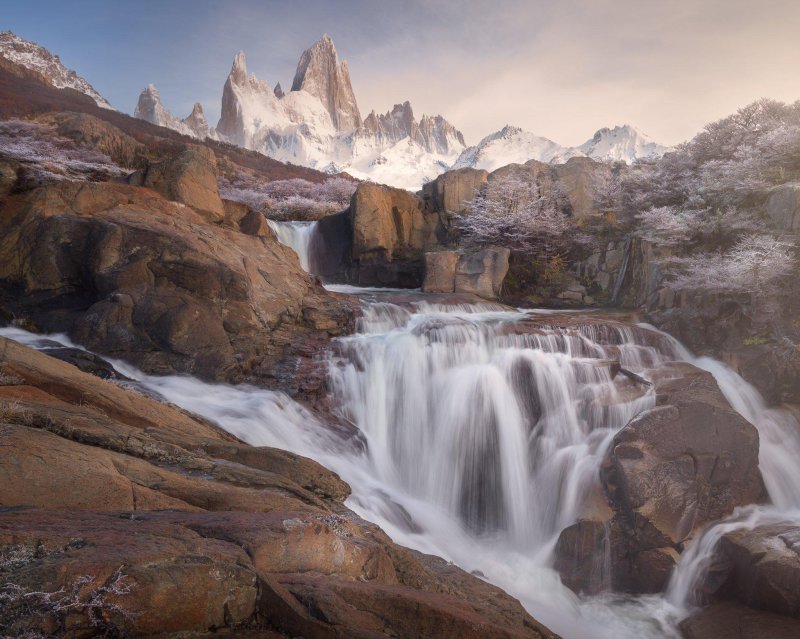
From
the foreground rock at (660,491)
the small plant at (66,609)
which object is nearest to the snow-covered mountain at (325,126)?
the foreground rock at (660,491)

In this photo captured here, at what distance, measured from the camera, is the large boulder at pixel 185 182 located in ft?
44.6

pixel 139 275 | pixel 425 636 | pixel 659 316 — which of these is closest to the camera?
pixel 425 636

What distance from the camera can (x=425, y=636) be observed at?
2707 mm

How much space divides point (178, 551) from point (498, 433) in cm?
802

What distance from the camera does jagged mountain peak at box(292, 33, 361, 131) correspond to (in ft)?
388

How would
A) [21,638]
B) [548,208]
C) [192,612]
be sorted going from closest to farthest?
[21,638] < [192,612] < [548,208]

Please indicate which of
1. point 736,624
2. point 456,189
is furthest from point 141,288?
point 456,189

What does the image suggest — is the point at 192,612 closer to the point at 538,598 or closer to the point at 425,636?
the point at 425,636

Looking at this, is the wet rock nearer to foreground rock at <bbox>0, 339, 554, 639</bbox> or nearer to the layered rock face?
foreground rock at <bbox>0, 339, 554, 639</bbox>

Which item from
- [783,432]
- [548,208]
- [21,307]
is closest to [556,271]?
[548,208]

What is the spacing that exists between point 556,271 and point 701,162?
261 inches

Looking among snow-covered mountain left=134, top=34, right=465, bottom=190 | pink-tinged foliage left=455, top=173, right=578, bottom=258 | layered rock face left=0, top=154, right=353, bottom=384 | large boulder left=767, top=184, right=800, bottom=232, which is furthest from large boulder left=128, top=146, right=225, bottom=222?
snow-covered mountain left=134, top=34, right=465, bottom=190

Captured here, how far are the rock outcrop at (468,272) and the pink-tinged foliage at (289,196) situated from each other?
1165 centimetres

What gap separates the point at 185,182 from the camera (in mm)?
13734
